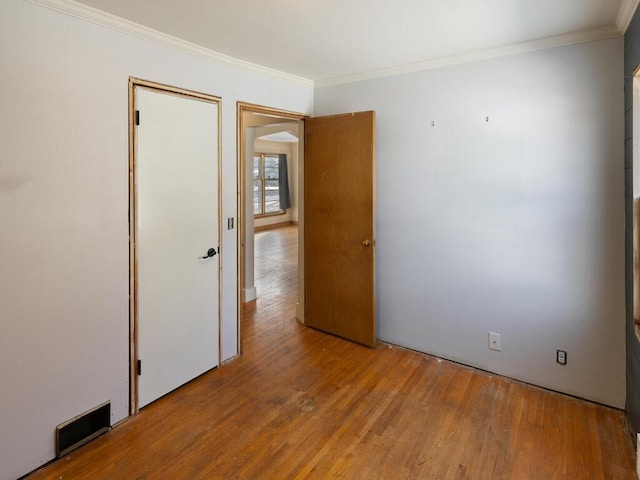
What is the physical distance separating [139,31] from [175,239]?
4.08ft

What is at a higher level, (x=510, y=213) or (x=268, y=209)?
(x=268, y=209)

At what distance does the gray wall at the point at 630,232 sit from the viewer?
6.66ft

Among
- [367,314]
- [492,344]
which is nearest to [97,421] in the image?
[367,314]

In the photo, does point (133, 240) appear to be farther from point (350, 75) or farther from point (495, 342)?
point (495, 342)

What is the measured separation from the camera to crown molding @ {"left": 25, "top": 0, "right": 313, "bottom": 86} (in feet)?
6.17

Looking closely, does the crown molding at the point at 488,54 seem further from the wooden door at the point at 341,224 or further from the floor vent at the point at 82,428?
the floor vent at the point at 82,428

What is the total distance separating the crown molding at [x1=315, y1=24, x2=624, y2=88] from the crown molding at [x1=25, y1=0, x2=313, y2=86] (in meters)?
0.72

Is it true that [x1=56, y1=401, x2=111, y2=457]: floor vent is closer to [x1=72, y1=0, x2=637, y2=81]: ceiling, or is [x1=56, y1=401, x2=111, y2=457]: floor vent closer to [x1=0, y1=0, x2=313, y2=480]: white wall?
[x1=0, y1=0, x2=313, y2=480]: white wall

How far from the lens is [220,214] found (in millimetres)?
2842

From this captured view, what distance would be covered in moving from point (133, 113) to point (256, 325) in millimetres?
2300

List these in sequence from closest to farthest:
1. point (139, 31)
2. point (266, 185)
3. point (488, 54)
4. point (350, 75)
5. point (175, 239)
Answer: point (139, 31), point (175, 239), point (488, 54), point (350, 75), point (266, 185)

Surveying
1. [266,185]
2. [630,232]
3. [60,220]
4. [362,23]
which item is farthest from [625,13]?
[266,185]

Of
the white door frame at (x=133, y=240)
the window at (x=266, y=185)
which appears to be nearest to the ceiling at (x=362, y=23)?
the white door frame at (x=133, y=240)

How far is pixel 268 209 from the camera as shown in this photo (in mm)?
11078
